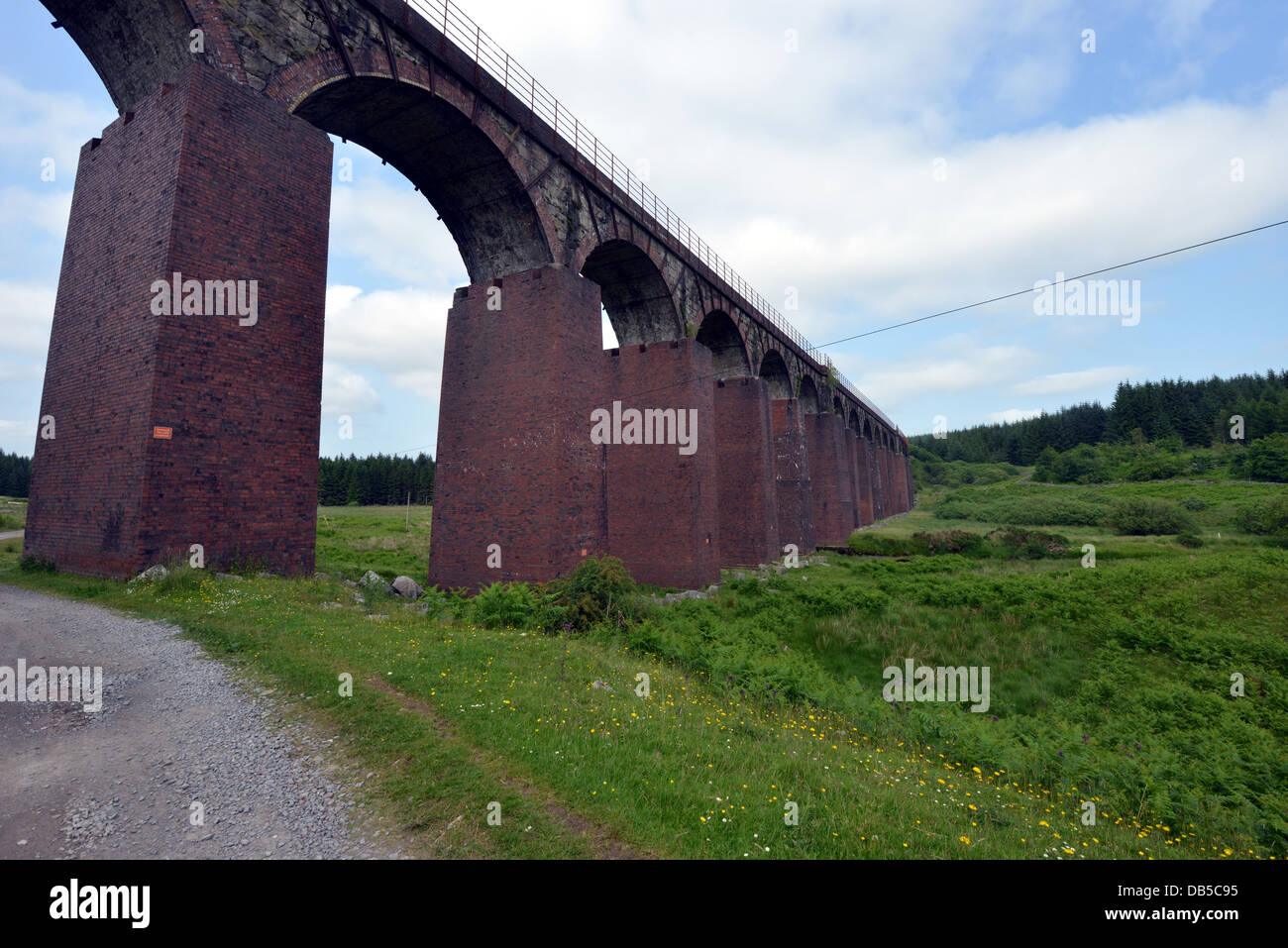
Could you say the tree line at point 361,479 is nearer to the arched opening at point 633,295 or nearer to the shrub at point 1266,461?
the arched opening at point 633,295

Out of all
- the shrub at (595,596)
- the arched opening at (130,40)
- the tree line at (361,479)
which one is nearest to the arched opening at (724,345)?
the shrub at (595,596)

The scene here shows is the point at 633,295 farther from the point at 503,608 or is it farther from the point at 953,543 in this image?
the point at 953,543

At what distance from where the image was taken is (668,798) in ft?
13.3

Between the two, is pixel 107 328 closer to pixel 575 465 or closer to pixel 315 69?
pixel 315 69

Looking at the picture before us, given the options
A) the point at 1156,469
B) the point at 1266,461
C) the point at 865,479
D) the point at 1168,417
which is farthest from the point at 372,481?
the point at 1168,417

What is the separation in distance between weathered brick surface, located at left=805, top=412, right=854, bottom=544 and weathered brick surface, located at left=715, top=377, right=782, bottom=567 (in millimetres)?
11415

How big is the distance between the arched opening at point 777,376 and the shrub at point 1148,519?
27.1 metres

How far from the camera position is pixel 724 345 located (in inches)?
1029

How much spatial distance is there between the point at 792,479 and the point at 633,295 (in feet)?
43.9

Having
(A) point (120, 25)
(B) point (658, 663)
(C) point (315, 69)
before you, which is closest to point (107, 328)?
(A) point (120, 25)

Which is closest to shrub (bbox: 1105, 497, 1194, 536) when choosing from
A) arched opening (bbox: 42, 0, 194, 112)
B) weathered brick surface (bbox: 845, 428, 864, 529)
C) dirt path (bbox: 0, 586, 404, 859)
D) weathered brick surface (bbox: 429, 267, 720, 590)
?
weathered brick surface (bbox: 845, 428, 864, 529)

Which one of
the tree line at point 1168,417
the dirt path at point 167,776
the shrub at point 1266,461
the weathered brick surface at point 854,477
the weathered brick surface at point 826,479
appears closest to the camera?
the dirt path at point 167,776

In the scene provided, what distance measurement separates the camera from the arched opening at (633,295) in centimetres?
1958

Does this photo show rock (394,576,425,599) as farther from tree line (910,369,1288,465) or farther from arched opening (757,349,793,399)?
tree line (910,369,1288,465)
